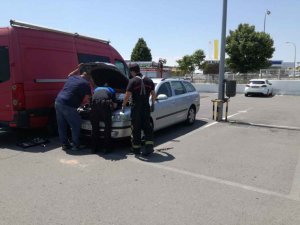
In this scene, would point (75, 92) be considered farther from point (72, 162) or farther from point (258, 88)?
point (258, 88)

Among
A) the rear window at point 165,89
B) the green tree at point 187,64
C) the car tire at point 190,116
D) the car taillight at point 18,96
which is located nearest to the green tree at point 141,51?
the green tree at point 187,64

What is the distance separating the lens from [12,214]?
3.77 metres

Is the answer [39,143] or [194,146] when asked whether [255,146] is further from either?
[39,143]

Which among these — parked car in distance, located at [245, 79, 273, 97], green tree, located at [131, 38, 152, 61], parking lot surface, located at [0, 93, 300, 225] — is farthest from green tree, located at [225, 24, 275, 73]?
parking lot surface, located at [0, 93, 300, 225]

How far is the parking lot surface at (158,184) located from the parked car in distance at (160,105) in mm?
527

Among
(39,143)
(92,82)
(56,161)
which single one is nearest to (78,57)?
(92,82)

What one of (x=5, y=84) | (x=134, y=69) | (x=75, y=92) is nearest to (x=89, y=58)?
(x=75, y=92)

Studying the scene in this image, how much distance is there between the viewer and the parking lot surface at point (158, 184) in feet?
12.4

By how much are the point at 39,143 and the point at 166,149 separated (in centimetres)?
283

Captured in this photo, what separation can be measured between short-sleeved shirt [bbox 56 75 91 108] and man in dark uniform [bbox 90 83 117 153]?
0.31 meters

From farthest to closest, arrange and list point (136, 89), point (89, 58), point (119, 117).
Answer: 1. point (89, 58)
2. point (119, 117)
3. point (136, 89)

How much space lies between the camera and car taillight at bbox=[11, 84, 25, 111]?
6.76m

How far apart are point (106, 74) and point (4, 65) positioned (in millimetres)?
2298

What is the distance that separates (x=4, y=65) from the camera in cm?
691
